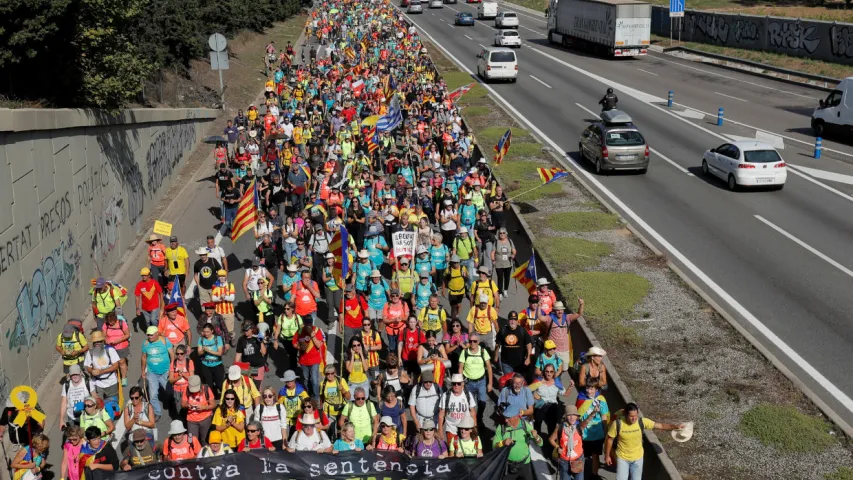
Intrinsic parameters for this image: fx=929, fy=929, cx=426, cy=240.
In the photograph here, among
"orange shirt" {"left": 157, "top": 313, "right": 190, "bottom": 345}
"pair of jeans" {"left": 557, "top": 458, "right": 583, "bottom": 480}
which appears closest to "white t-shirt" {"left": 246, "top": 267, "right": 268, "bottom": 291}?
"orange shirt" {"left": 157, "top": 313, "right": 190, "bottom": 345}

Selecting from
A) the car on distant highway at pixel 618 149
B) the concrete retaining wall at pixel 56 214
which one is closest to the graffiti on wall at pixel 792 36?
the car on distant highway at pixel 618 149

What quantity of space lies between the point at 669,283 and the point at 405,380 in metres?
7.48

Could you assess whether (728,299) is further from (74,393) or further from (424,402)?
(74,393)

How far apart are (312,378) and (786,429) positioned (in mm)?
6399

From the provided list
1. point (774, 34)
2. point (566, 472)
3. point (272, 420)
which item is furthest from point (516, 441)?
point (774, 34)

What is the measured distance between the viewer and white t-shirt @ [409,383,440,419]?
37.7 feet

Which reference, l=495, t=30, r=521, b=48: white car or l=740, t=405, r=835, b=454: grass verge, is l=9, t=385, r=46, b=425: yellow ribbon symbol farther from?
l=495, t=30, r=521, b=48: white car

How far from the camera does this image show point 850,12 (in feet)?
200

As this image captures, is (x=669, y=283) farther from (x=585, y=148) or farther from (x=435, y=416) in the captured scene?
(x=585, y=148)

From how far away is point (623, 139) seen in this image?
2769 cm

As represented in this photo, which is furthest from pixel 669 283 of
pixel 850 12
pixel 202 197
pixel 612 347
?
pixel 850 12

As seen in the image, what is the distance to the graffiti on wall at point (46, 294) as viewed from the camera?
1473 centimetres

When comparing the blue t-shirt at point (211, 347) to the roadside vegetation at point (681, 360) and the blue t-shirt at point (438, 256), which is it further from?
the roadside vegetation at point (681, 360)

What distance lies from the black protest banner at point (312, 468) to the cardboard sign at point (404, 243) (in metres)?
6.95
